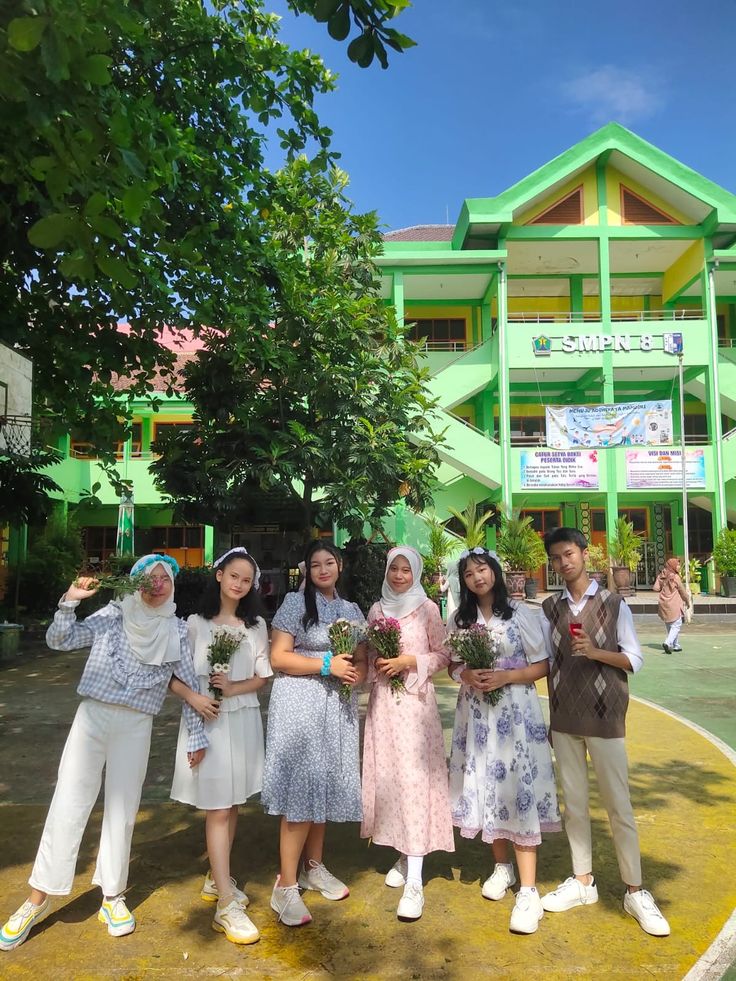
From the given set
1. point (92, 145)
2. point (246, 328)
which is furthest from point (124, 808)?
point (246, 328)

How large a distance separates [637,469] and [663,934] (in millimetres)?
17957

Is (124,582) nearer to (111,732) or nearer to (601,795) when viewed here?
(111,732)

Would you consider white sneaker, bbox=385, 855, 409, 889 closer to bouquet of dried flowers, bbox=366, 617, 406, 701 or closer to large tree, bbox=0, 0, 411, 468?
bouquet of dried flowers, bbox=366, 617, 406, 701

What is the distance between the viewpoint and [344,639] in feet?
10.8

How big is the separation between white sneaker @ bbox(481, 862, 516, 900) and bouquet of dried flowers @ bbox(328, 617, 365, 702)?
1.09 meters

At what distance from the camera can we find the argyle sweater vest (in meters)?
3.16

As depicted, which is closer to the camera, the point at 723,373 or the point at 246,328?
the point at 246,328

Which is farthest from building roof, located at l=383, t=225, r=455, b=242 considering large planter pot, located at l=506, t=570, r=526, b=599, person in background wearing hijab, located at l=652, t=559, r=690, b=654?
person in background wearing hijab, located at l=652, t=559, r=690, b=654

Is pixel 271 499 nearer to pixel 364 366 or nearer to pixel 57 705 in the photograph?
pixel 364 366

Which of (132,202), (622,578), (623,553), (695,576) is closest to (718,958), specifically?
(132,202)

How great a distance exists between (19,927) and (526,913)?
2.10 m

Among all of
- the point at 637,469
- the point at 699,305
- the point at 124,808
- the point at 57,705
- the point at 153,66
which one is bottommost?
the point at 57,705

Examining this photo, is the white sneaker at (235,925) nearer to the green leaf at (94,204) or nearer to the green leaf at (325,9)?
the green leaf at (94,204)

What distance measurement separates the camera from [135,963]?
2.81 metres
